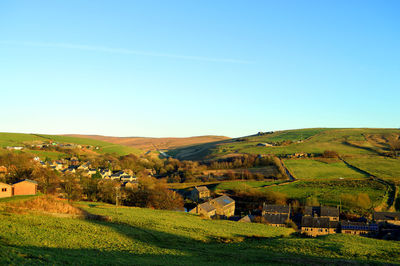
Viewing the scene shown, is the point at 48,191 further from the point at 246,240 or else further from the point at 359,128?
the point at 359,128

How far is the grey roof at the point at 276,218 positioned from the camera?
61.2 m

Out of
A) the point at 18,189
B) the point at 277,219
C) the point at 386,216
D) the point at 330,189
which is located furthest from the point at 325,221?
the point at 18,189

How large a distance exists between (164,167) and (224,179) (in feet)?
110

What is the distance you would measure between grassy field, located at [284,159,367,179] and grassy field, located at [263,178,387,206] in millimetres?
4611

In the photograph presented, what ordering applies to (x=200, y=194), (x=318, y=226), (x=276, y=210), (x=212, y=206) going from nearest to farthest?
(x=318, y=226) → (x=276, y=210) → (x=212, y=206) → (x=200, y=194)

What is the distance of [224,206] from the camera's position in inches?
2842

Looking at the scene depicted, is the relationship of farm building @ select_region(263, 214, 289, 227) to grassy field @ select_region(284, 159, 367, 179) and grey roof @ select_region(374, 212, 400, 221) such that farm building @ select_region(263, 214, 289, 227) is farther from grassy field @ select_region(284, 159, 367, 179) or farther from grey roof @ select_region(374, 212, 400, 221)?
grassy field @ select_region(284, 159, 367, 179)

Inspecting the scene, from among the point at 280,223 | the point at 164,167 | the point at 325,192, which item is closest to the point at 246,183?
the point at 325,192

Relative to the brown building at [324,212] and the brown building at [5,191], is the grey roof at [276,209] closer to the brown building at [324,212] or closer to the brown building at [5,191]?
the brown building at [324,212]

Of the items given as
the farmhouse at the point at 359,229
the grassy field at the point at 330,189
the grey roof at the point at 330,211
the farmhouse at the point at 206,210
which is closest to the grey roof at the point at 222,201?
the farmhouse at the point at 206,210

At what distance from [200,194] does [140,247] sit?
6005 centimetres

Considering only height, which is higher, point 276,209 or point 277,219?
point 276,209

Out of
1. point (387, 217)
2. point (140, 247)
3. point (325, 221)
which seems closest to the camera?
point (140, 247)

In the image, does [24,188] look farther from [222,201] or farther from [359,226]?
[359,226]
